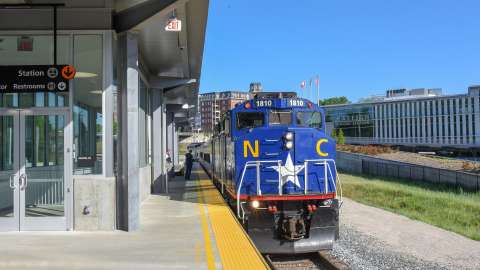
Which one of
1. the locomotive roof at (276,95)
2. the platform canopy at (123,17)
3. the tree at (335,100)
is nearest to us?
the platform canopy at (123,17)

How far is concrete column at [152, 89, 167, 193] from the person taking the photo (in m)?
17.7

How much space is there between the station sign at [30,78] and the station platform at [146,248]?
267 centimetres

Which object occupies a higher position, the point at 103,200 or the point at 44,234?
the point at 103,200

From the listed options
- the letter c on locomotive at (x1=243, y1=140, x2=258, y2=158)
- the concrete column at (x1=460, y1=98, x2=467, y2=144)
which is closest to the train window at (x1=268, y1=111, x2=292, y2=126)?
the letter c on locomotive at (x1=243, y1=140, x2=258, y2=158)

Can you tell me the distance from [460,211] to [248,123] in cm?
1280

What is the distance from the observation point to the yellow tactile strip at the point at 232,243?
6582 mm

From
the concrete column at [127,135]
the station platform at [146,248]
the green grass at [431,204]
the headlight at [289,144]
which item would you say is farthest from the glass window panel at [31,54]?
the green grass at [431,204]

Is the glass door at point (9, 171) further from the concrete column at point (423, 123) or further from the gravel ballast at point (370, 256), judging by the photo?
the concrete column at point (423, 123)

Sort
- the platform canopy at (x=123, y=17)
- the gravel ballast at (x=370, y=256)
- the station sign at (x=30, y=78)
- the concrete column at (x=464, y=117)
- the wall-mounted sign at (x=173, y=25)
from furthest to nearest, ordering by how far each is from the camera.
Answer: the concrete column at (x=464, y=117)
the gravel ballast at (x=370, y=256)
the wall-mounted sign at (x=173, y=25)
the platform canopy at (x=123, y=17)
the station sign at (x=30, y=78)

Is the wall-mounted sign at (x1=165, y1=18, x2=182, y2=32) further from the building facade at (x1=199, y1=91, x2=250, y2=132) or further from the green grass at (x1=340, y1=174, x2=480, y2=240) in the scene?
the building facade at (x1=199, y1=91, x2=250, y2=132)

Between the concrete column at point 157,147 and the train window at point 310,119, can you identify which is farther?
the concrete column at point 157,147

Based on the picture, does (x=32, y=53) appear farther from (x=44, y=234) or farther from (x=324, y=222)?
(x=324, y=222)

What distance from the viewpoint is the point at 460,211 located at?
19516mm

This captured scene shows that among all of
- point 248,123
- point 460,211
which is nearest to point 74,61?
point 248,123
